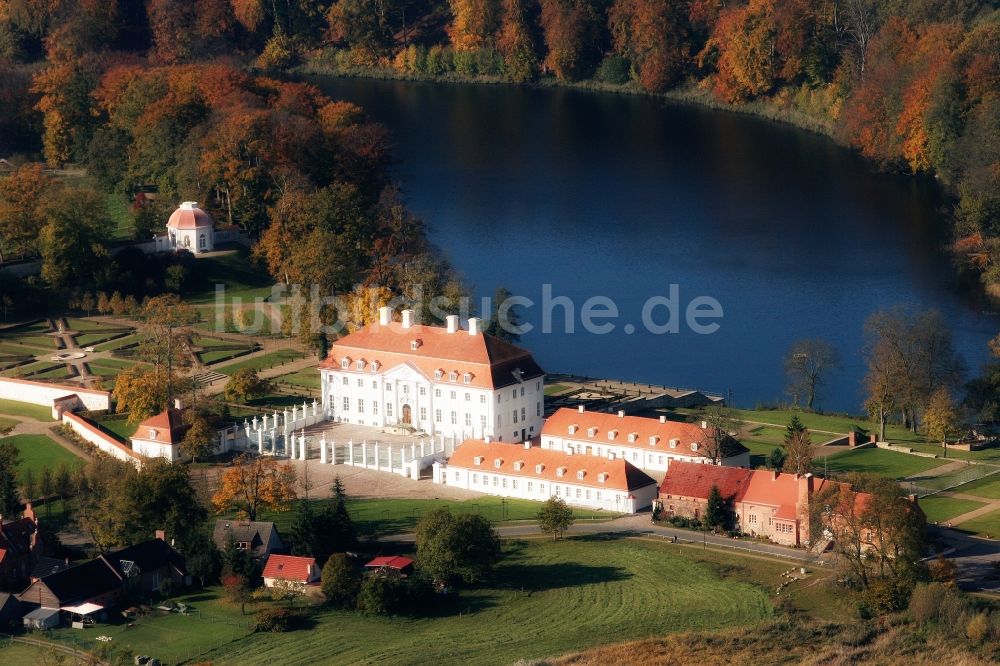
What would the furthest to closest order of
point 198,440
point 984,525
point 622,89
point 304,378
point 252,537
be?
point 622,89, point 304,378, point 198,440, point 984,525, point 252,537

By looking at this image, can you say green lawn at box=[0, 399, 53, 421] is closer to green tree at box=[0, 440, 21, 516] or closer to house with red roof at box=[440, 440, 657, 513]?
green tree at box=[0, 440, 21, 516]

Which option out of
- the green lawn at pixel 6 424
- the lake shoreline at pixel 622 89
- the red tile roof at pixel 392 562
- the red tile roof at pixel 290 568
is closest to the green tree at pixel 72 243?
the green lawn at pixel 6 424

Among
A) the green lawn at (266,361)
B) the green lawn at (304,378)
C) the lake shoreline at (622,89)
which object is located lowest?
the green lawn at (304,378)

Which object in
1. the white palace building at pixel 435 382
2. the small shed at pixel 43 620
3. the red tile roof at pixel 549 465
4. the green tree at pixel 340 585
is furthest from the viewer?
the white palace building at pixel 435 382

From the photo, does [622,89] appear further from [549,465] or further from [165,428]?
[549,465]

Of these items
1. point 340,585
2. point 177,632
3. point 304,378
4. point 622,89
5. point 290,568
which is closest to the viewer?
point 177,632

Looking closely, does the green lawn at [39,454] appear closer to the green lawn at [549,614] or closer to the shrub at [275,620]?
the shrub at [275,620]

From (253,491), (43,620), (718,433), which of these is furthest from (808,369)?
(43,620)

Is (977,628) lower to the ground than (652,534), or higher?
lower

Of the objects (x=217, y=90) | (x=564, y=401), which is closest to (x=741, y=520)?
(x=564, y=401)
